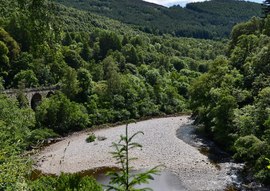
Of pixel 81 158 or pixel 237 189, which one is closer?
pixel 237 189

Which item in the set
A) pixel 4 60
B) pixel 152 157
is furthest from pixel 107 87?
pixel 152 157

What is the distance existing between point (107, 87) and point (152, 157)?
33947 millimetres

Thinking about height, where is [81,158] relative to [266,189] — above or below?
below

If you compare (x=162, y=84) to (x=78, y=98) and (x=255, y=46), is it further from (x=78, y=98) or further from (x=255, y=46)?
(x=255, y=46)

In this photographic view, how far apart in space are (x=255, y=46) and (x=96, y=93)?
31695 mm

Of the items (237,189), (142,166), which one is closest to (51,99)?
(142,166)

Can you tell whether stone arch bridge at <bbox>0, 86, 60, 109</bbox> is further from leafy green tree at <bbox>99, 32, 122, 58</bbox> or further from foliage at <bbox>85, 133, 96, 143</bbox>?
leafy green tree at <bbox>99, 32, 122, 58</bbox>

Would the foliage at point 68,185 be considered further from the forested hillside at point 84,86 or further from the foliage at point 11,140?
the foliage at point 11,140

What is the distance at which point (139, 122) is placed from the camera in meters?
68.8

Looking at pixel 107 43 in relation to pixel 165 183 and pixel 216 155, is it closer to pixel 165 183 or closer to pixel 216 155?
pixel 216 155

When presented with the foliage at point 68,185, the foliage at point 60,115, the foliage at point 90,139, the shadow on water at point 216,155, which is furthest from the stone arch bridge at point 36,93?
the foliage at point 68,185

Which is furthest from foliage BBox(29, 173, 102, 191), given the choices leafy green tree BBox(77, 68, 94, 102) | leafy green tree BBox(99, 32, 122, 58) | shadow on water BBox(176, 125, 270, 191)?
leafy green tree BBox(99, 32, 122, 58)

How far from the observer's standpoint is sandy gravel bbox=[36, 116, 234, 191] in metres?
36.1

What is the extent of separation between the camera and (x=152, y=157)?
44.2 metres
